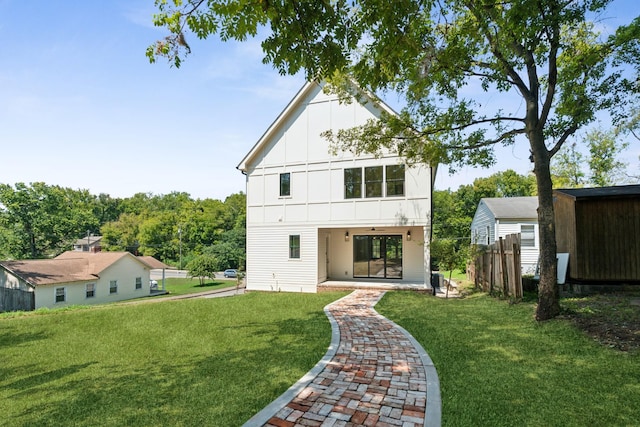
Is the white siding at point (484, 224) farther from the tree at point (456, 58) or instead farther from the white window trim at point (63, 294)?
the white window trim at point (63, 294)

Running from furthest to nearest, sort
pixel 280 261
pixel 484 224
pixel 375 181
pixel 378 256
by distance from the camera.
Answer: pixel 484 224 → pixel 378 256 → pixel 280 261 → pixel 375 181

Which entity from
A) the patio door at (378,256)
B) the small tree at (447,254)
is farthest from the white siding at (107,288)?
the small tree at (447,254)

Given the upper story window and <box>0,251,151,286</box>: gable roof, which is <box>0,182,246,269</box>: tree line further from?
the upper story window

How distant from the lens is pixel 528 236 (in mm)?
19172

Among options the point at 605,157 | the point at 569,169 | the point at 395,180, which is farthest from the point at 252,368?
the point at 569,169

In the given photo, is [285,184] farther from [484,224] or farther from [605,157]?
[605,157]

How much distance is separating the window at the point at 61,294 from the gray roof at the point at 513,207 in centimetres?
3224

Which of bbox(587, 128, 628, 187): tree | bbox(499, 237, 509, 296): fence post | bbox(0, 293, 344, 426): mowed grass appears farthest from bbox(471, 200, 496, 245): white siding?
bbox(0, 293, 344, 426): mowed grass

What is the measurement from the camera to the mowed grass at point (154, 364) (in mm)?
3670

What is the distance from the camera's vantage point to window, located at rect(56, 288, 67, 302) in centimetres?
2531

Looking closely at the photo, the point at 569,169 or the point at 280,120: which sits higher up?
the point at 569,169

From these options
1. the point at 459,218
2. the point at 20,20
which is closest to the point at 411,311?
Answer: the point at 20,20

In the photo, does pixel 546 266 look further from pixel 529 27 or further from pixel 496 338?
pixel 529 27

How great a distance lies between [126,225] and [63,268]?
39.9m
